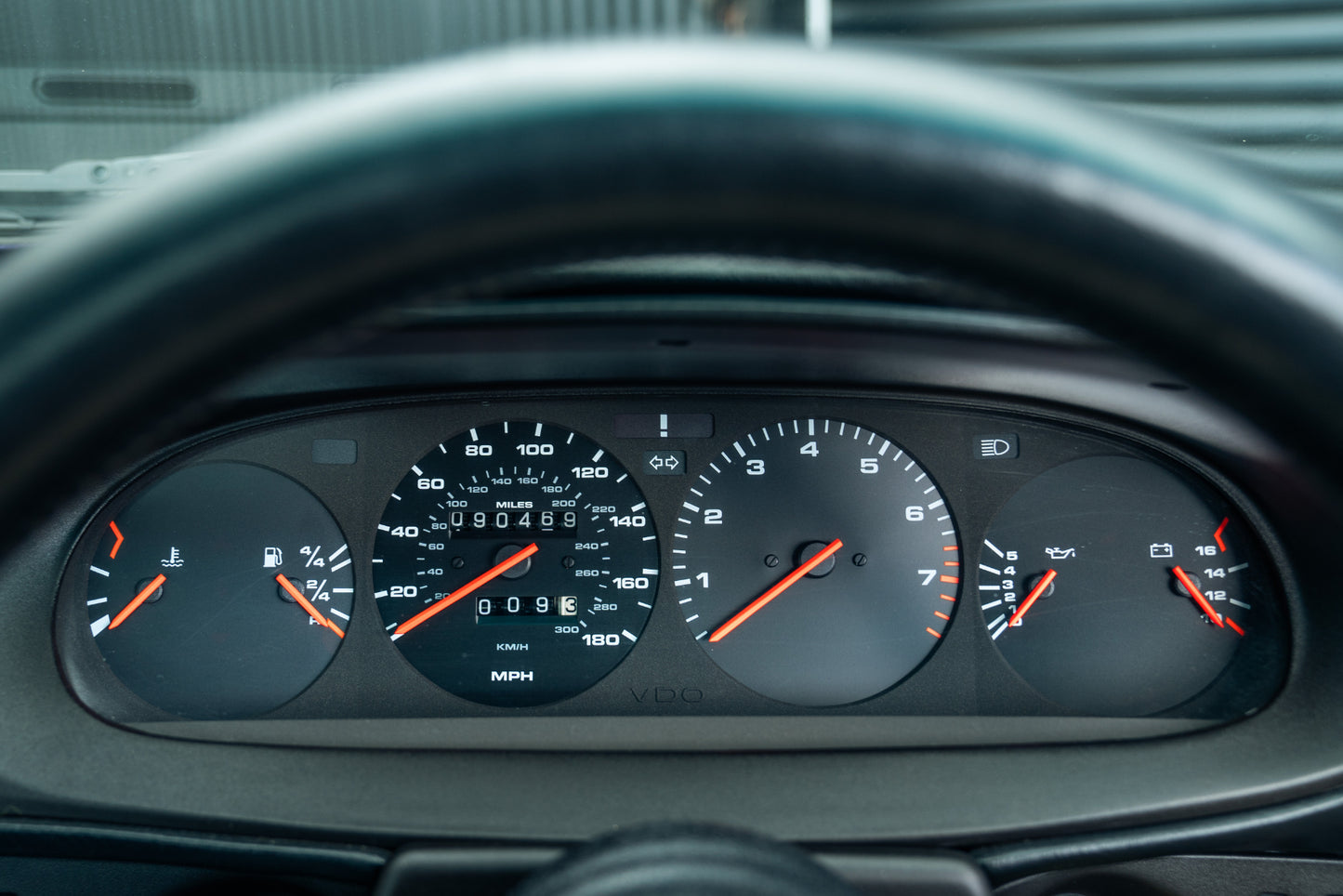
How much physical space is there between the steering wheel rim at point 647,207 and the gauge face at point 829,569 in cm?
158

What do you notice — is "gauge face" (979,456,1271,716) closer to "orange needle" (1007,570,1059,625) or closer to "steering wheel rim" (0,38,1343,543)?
"orange needle" (1007,570,1059,625)

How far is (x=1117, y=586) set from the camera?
2141mm

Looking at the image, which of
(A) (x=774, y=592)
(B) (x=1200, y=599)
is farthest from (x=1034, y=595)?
(A) (x=774, y=592)

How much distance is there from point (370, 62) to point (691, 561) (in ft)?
3.81

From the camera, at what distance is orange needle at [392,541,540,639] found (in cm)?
217

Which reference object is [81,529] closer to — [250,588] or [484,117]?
[250,588]

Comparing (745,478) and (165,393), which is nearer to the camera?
(165,393)

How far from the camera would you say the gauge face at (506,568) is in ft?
7.12

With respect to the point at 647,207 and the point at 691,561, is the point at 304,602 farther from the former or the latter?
the point at 647,207

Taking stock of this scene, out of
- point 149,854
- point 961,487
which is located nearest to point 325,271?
point 149,854

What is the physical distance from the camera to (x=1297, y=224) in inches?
22.9

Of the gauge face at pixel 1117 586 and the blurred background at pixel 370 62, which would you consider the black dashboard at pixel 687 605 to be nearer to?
the gauge face at pixel 1117 586

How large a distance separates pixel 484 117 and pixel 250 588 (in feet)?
5.97

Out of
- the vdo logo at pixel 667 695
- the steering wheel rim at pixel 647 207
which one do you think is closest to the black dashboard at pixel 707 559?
the vdo logo at pixel 667 695
